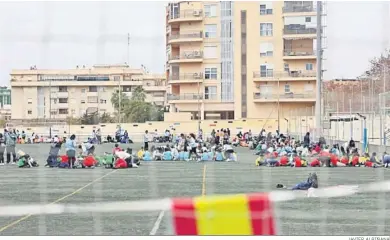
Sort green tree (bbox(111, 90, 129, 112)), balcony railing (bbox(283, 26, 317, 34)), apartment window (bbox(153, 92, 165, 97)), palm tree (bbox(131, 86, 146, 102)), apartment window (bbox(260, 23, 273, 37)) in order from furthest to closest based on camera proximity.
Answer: apartment window (bbox(153, 92, 165, 97)) → palm tree (bbox(131, 86, 146, 102)) → green tree (bbox(111, 90, 129, 112)) → apartment window (bbox(260, 23, 273, 37)) → balcony railing (bbox(283, 26, 317, 34))

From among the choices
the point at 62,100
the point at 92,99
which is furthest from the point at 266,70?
the point at 92,99

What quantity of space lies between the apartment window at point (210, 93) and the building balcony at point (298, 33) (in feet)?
15.0

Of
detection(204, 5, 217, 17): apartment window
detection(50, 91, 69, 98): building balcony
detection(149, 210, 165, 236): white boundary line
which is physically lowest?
detection(149, 210, 165, 236): white boundary line

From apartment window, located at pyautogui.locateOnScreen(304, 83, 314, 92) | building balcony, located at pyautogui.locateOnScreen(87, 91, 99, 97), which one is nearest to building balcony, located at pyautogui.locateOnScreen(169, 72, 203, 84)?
apartment window, located at pyautogui.locateOnScreen(304, 83, 314, 92)

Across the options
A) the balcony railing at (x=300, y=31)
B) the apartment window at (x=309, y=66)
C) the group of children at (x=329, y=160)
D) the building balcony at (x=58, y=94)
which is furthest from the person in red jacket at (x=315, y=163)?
the building balcony at (x=58, y=94)

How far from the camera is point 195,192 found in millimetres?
7340

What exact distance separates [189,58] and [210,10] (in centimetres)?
214

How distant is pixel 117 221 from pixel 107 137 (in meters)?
18.0

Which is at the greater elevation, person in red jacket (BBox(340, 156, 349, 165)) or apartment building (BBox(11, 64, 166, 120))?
apartment building (BBox(11, 64, 166, 120))

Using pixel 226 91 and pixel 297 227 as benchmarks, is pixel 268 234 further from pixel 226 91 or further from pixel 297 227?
pixel 226 91

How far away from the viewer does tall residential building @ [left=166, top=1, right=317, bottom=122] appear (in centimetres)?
2512

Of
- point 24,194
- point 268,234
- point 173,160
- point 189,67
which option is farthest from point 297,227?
point 189,67

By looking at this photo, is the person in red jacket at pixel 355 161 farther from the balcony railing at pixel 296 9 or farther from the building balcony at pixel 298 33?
the balcony railing at pixel 296 9

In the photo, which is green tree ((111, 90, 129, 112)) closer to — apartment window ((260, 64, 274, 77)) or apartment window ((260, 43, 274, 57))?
apartment window ((260, 64, 274, 77))
